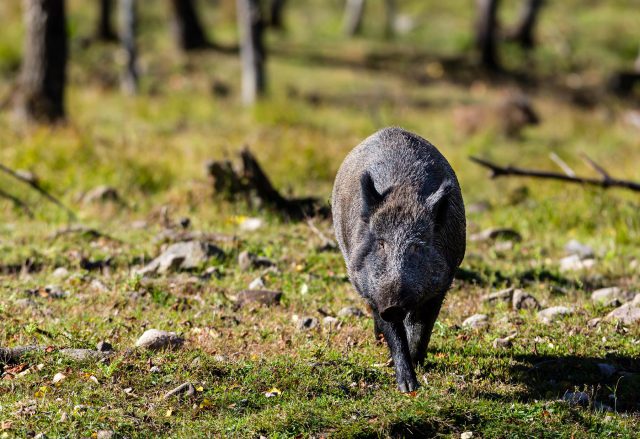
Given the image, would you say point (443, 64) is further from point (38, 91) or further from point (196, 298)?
point (196, 298)

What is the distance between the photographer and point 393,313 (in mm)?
4781

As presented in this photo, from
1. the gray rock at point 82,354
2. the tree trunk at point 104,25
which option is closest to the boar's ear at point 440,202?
the gray rock at point 82,354

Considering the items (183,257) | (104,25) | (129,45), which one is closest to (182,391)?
(183,257)

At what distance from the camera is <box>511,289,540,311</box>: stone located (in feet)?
22.7

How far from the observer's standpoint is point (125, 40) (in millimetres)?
17797

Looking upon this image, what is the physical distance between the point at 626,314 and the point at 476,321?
43.9 inches

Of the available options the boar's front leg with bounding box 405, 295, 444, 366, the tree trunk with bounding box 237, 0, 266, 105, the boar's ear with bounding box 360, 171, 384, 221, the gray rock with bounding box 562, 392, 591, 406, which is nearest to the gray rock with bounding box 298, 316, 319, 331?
the boar's front leg with bounding box 405, 295, 444, 366

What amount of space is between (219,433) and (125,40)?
1431 cm

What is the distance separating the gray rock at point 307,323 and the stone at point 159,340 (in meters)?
0.92

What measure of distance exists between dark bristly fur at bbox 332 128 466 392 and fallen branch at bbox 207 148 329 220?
3.49 m

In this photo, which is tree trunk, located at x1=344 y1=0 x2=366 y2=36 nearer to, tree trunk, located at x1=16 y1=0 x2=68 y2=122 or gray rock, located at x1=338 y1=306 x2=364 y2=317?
tree trunk, located at x1=16 y1=0 x2=68 y2=122

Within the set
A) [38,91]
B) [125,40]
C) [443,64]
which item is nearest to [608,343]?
[38,91]

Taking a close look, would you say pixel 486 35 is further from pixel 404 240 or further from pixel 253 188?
pixel 404 240

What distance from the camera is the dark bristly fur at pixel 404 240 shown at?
4883 millimetres
